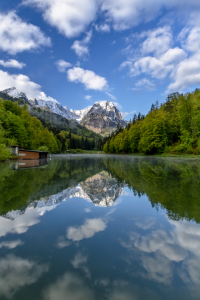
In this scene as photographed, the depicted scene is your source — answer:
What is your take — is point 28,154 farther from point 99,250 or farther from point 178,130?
point 178,130

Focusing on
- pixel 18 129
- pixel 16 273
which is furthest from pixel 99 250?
pixel 18 129

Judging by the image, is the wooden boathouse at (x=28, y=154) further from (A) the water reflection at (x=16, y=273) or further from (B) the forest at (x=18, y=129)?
(A) the water reflection at (x=16, y=273)

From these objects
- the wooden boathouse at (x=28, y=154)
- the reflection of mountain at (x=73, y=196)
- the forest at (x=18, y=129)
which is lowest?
the reflection of mountain at (x=73, y=196)

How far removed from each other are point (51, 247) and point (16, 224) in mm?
1580

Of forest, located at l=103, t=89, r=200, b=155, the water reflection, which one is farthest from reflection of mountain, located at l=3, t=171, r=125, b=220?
forest, located at l=103, t=89, r=200, b=155

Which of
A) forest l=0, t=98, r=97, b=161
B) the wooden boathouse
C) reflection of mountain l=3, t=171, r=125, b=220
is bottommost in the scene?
reflection of mountain l=3, t=171, r=125, b=220

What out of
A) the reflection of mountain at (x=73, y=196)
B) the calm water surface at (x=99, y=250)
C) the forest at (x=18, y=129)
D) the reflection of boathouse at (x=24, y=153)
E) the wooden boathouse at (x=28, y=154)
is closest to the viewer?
the calm water surface at (x=99, y=250)

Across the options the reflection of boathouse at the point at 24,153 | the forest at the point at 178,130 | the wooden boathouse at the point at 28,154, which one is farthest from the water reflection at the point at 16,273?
the forest at the point at 178,130

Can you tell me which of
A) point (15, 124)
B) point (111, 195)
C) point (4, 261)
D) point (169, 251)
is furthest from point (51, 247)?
point (15, 124)

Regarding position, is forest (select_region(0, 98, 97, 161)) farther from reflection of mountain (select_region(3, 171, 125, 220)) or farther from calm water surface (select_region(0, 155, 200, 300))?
calm water surface (select_region(0, 155, 200, 300))

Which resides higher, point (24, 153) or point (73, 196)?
point (24, 153)

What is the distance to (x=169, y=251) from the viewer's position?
307cm

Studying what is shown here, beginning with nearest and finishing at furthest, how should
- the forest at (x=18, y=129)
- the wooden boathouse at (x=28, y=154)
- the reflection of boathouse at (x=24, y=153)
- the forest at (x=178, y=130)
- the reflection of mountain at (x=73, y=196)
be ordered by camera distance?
the reflection of mountain at (x=73, y=196) < the reflection of boathouse at (x=24, y=153) < the wooden boathouse at (x=28, y=154) < the forest at (x=18, y=129) < the forest at (x=178, y=130)

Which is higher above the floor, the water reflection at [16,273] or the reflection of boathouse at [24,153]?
the reflection of boathouse at [24,153]
